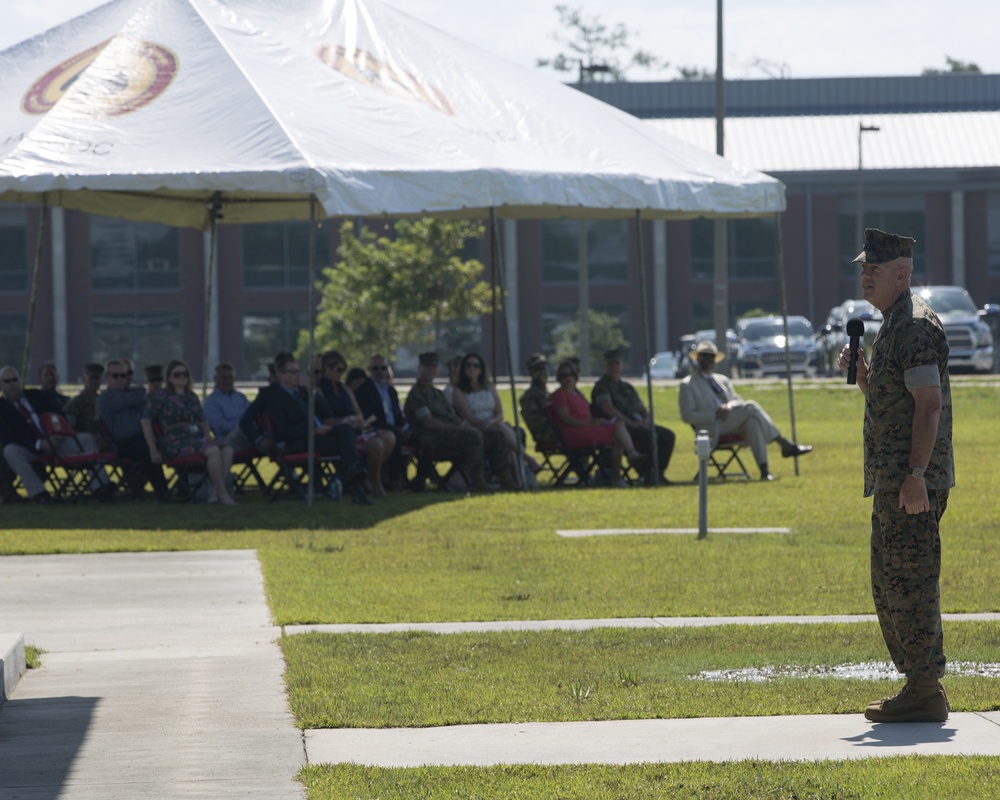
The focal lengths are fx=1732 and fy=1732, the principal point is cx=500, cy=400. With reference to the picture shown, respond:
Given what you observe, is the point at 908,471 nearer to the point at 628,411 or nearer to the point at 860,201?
the point at 628,411

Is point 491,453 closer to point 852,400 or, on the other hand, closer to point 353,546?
point 353,546

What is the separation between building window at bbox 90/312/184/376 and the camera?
201 feet

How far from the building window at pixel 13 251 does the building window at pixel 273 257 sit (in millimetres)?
7783

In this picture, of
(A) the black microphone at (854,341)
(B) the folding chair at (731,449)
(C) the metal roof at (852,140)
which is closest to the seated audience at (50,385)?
(B) the folding chair at (731,449)

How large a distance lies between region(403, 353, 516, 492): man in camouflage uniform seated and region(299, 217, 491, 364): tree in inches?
1174

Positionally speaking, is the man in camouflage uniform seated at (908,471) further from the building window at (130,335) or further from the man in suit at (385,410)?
the building window at (130,335)

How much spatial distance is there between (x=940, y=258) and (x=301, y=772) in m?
60.4

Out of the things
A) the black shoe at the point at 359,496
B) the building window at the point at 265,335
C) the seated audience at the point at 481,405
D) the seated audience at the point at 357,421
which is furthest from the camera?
the building window at the point at 265,335

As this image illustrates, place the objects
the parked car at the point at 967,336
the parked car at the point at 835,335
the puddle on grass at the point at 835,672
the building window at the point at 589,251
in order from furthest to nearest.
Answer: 1. the building window at the point at 589,251
2. the parked car at the point at 835,335
3. the parked car at the point at 967,336
4. the puddle on grass at the point at 835,672

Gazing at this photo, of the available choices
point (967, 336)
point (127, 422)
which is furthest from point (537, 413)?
point (967, 336)

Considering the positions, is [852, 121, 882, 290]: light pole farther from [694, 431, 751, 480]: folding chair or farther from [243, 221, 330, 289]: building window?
[694, 431, 751, 480]: folding chair

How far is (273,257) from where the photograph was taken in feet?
201

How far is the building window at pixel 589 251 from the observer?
6334cm

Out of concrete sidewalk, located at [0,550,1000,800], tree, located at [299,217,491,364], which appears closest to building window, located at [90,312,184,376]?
tree, located at [299,217,491,364]
